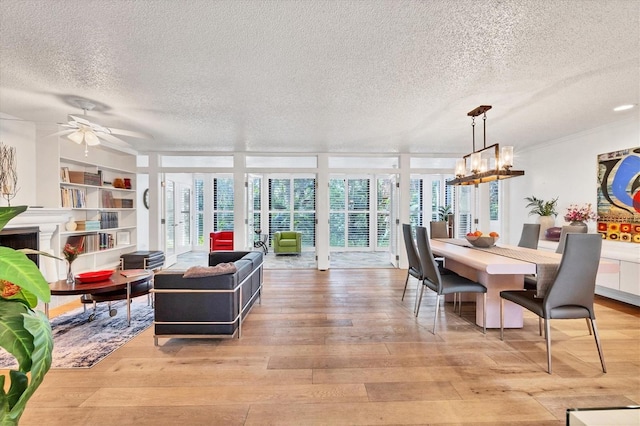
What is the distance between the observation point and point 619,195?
13.3 ft

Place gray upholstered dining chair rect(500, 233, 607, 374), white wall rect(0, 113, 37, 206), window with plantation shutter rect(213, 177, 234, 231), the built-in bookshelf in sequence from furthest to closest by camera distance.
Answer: window with plantation shutter rect(213, 177, 234, 231)
the built-in bookshelf
white wall rect(0, 113, 37, 206)
gray upholstered dining chair rect(500, 233, 607, 374)

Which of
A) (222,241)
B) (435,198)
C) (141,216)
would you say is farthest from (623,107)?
(141,216)

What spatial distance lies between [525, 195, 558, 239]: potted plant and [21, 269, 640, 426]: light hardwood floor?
1.84 meters

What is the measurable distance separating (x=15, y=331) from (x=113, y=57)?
244cm

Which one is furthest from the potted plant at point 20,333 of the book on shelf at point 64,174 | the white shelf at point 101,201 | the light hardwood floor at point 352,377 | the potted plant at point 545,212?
the potted plant at point 545,212

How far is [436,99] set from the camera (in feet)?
10.6

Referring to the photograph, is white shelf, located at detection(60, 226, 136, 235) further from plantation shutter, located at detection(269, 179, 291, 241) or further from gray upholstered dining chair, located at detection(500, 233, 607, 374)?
gray upholstered dining chair, located at detection(500, 233, 607, 374)

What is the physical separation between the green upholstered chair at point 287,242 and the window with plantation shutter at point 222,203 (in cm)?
168

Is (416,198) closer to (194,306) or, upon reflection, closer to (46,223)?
(194,306)

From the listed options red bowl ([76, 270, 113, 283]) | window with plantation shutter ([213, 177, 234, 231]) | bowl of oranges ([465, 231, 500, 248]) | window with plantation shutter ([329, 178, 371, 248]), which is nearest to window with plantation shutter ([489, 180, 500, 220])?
window with plantation shutter ([329, 178, 371, 248])

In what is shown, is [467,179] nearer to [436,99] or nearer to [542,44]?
[436,99]

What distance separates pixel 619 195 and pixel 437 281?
123 inches

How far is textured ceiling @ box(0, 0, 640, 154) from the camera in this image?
1.86m

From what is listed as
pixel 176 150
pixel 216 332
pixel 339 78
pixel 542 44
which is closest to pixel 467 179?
pixel 542 44
